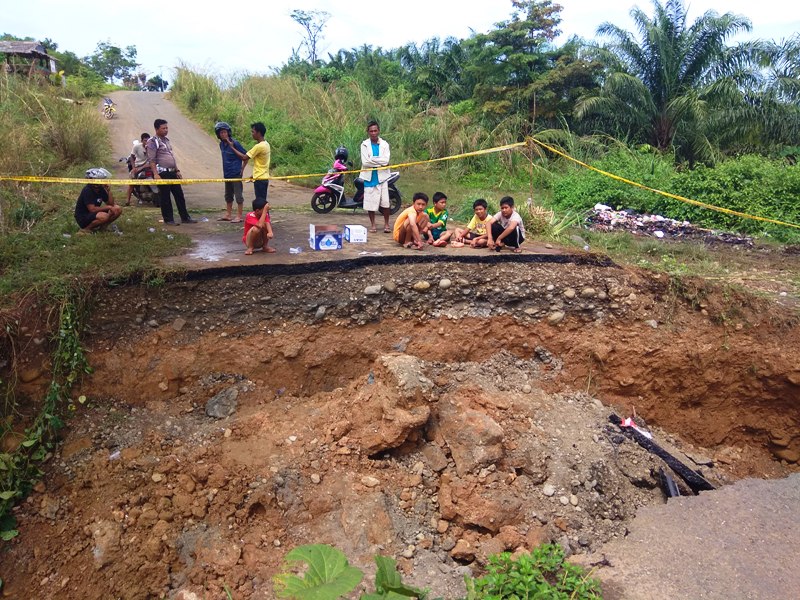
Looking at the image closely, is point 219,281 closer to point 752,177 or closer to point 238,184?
point 238,184

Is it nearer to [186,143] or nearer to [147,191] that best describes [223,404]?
[147,191]

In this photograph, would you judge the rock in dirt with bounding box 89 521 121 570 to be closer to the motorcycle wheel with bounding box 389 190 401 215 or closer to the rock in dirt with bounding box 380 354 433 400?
the rock in dirt with bounding box 380 354 433 400

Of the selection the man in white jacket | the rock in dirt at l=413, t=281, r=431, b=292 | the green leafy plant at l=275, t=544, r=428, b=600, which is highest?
the man in white jacket

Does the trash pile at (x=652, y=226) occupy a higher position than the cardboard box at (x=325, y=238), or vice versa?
the cardboard box at (x=325, y=238)

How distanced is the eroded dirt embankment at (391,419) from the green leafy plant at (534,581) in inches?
15.3

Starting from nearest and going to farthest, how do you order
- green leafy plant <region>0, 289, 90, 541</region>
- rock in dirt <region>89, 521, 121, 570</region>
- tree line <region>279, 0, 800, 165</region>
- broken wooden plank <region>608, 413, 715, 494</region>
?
rock in dirt <region>89, 521, 121, 570</region>, green leafy plant <region>0, 289, 90, 541</region>, broken wooden plank <region>608, 413, 715, 494</region>, tree line <region>279, 0, 800, 165</region>

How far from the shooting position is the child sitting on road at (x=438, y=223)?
6.08 meters

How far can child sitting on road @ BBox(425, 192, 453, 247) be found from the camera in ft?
19.9

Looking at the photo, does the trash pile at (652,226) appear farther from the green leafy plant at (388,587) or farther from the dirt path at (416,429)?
the green leafy plant at (388,587)

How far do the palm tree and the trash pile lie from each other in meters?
3.84

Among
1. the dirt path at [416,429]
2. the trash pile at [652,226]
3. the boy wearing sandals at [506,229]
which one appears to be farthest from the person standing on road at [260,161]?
the trash pile at [652,226]

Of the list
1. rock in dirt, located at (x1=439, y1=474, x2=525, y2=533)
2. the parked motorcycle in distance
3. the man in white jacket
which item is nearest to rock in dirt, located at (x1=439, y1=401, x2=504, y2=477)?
rock in dirt, located at (x1=439, y1=474, x2=525, y2=533)

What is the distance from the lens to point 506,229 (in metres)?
5.93

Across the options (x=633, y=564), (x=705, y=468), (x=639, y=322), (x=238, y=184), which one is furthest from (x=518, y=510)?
(x=238, y=184)
